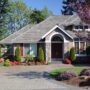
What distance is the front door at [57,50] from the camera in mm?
47156

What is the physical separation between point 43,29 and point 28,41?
3485 millimetres

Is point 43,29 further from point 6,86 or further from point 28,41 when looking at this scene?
point 6,86

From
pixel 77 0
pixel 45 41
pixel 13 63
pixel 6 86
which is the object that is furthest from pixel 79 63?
pixel 6 86

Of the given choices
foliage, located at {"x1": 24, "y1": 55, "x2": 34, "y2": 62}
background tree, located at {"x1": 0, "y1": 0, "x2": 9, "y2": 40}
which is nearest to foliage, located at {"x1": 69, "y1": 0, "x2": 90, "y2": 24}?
foliage, located at {"x1": 24, "y1": 55, "x2": 34, "y2": 62}

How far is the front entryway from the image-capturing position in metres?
46.8

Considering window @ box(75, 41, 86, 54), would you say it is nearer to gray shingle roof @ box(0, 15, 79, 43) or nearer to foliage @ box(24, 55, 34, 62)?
gray shingle roof @ box(0, 15, 79, 43)

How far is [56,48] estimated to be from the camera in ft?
156

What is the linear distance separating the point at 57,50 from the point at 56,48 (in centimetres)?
41

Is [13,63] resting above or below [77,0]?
below

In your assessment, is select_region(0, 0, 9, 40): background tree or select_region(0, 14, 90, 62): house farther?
select_region(0, 0, 9, 40): background tree

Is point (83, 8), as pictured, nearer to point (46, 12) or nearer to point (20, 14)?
point (20, 14)

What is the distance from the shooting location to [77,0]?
85.4ft

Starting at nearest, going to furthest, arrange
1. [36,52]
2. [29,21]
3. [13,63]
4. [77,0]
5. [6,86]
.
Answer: [6,86] < [77,0] < [13,63] < [36,52] < [29,21]

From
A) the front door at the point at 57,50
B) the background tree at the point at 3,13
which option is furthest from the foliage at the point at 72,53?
the background tree at the point at 3,13
